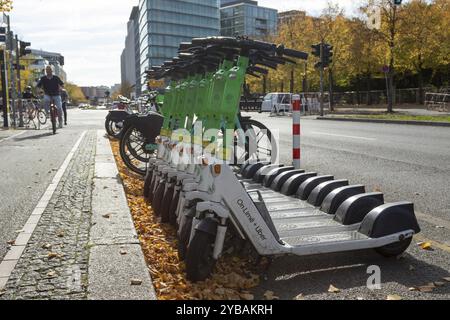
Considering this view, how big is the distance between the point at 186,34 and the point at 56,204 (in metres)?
124

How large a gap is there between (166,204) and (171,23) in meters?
121

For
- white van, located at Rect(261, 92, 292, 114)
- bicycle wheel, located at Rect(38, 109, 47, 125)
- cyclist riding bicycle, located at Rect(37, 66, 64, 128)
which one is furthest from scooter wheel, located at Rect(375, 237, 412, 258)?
white van, located at Rect(261, 92, 292, 114)

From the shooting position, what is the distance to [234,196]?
3.29 metres

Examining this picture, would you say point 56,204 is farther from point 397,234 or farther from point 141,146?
point 397,234

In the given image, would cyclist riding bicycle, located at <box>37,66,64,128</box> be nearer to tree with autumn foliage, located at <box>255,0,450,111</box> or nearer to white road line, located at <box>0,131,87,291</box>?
white road line, located at <box>0,131,87,291</box>

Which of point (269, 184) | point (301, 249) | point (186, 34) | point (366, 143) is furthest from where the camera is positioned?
point (186, 34)

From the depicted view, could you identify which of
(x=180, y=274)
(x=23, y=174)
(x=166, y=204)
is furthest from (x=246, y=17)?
(x=180, y=274)

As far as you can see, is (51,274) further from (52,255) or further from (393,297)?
(393,297)

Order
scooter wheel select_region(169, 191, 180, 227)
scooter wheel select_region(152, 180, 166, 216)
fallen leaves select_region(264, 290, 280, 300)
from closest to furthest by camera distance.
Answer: fallen leaves select_region(264, 290, 280, 300), scooter wheel select_region(169, 191, 180, 227), scooter wheel select_region(152, 180, 166, 216)

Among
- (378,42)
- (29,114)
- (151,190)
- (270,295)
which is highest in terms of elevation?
(378,42)

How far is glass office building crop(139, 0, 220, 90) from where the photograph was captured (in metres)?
117

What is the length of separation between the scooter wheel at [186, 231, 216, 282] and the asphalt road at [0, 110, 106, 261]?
60.3 inches

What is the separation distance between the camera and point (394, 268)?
350 cm
